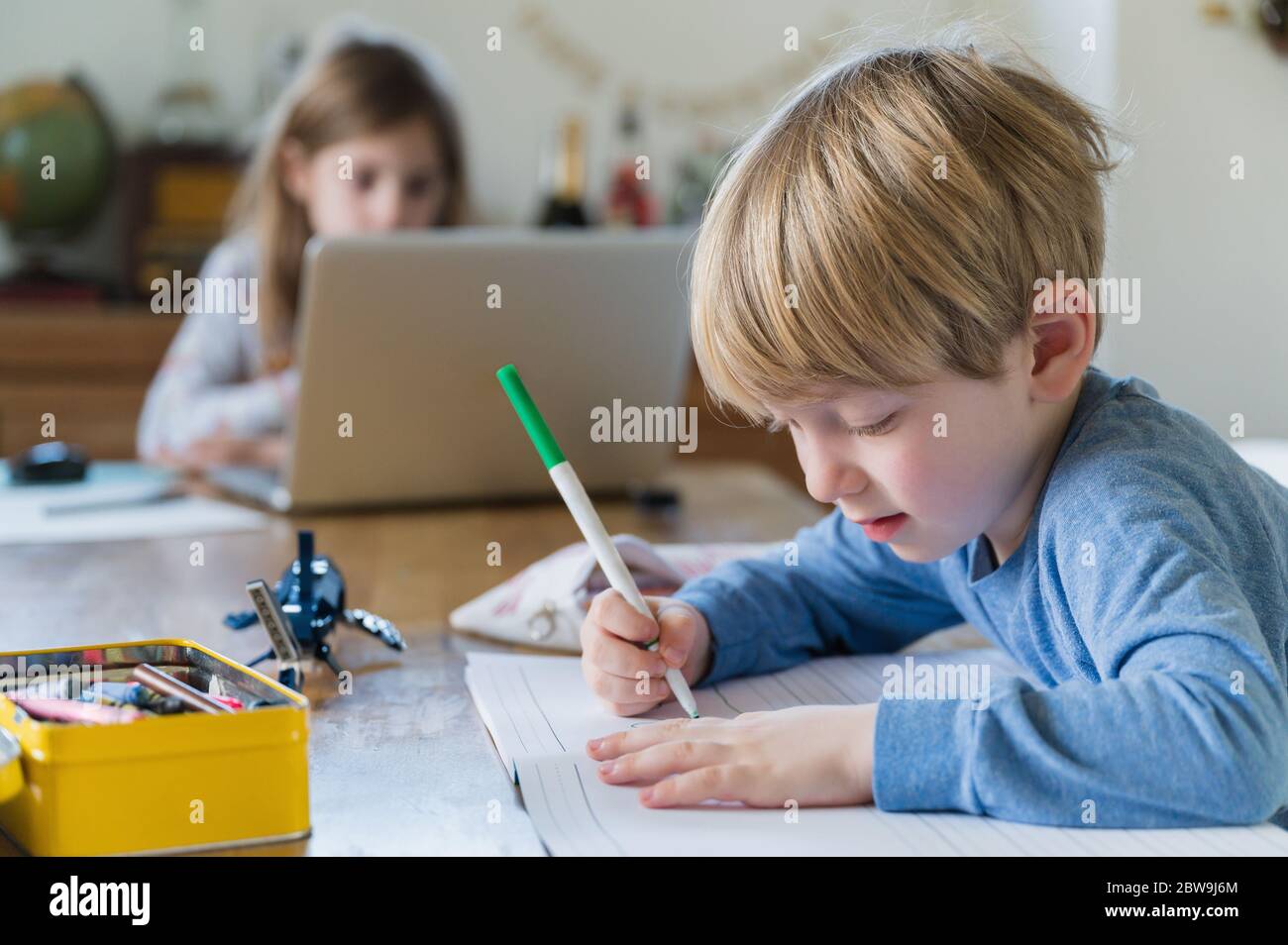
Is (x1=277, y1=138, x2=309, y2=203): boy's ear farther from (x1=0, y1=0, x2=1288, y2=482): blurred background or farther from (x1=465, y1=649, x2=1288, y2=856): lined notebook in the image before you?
(x1=465, y1=649, x2=1288, y2=856): lined notebook

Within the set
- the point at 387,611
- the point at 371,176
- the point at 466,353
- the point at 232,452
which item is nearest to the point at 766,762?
the point at 387,611

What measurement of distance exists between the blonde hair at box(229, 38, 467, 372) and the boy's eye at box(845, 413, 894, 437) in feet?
4.26

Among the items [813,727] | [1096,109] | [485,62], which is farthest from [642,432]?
[485,62]

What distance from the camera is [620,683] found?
0.82 metres

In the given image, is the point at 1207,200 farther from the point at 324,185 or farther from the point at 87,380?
the point at 87,380

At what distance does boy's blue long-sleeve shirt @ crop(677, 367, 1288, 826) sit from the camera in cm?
61

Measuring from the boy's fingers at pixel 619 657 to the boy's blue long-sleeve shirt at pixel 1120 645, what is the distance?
0.26 feet

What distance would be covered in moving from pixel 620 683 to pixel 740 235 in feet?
0.88

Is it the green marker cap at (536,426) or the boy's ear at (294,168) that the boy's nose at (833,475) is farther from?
the boy's ear at (294,168)

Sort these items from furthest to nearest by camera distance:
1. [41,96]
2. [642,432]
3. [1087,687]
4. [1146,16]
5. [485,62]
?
1. [485,62]
2. [41,96]
3. [1146,16]
4. [642,432]
5. [1087,687]

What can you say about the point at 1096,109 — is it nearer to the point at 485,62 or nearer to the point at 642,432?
the point at 642,432

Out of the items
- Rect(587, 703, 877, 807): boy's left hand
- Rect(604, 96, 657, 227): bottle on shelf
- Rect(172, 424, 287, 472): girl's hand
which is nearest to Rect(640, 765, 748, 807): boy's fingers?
Rect(587, 703, 877, 807): boy's left hand

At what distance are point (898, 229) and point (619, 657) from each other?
0.96ft

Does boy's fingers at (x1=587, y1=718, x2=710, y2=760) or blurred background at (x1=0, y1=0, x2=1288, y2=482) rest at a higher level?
blurred background at (x1=0, y1=0, x2=1288, y2=482)
